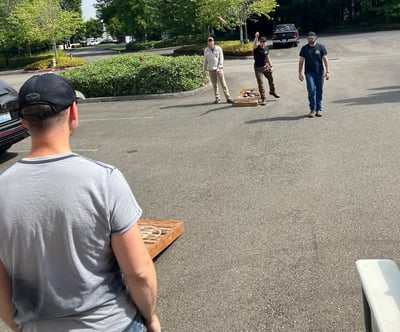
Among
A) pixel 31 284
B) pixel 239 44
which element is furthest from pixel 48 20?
pixel 31 284

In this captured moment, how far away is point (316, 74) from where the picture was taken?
10.0 meters

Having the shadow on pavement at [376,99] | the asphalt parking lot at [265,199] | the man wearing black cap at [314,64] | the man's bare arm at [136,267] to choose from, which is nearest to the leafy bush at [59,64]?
the asphalt parking lot at [265,199]

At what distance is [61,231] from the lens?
1.74m

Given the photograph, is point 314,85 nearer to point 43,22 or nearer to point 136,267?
point 136,267

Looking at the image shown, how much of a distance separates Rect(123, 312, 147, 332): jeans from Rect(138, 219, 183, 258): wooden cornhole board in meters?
2.36

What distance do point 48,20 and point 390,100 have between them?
2746cm

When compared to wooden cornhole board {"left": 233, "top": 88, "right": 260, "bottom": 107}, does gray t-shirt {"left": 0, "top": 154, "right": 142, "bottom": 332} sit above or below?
above

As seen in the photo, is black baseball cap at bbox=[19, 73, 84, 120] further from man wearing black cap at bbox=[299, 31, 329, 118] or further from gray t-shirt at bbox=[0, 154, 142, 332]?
man wearing black cap at bbox=[299, 31, 329, 118]

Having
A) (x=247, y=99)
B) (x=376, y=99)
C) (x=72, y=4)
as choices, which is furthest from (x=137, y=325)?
(x=72, y=4)

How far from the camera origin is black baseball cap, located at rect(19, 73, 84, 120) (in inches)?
69.4

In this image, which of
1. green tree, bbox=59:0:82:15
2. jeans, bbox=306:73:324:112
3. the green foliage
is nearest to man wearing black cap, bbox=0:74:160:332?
jeans, bbox=306:73:324:112

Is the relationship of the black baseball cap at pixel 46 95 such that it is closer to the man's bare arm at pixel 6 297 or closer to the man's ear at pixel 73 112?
the man's ear at pixel 73 112

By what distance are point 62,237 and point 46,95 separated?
0.56m

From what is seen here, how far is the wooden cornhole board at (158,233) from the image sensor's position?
4.50 m
